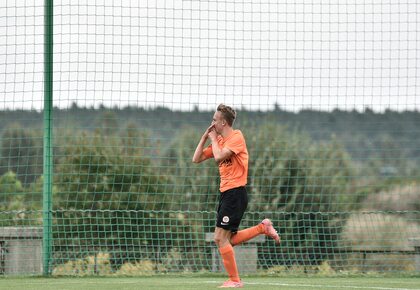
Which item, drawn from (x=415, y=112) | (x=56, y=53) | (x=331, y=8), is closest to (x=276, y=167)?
(x=415, y=112)

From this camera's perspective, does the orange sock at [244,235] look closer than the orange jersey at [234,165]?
No

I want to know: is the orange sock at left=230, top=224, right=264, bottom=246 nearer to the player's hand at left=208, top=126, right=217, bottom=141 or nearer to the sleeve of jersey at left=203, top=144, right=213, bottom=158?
the sleeve of jersey at left=203, top=144, right=213, bottom=158

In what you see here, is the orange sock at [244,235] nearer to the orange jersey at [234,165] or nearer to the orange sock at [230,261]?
the orange sock at [230,261]

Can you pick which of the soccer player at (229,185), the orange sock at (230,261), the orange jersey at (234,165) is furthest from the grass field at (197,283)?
the orange jersey at (234,165)

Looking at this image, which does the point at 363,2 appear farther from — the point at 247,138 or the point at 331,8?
the point at 247,138

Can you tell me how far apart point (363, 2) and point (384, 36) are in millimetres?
465

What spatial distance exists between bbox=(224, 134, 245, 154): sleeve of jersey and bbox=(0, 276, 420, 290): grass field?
121cm

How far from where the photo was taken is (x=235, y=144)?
10.6m

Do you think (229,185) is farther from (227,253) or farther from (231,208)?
(227,253)

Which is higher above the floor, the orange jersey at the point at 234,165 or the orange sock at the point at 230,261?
the orange jersey at the point at 234,165

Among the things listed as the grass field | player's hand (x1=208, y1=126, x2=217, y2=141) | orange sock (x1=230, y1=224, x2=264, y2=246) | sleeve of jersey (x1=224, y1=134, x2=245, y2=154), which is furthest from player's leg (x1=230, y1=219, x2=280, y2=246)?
player's hand (x1=208, y1=126, x2=217, y2=141)

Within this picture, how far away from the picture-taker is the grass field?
35.8ft

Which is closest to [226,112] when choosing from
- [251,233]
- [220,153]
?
[220,153]

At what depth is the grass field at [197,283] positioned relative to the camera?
10.9m
